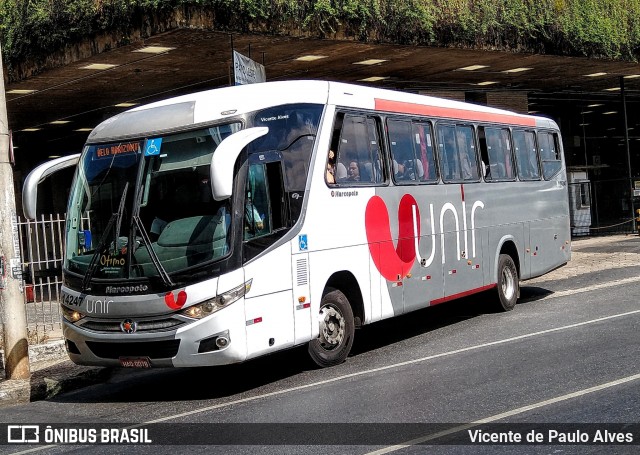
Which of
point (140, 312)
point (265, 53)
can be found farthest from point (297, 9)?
point (140, 312)

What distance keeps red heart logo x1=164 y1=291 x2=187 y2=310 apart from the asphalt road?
1.01 metres

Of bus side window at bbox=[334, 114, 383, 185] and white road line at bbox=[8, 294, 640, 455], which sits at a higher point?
bus side window at bbox=[334, 114, 383, 185]

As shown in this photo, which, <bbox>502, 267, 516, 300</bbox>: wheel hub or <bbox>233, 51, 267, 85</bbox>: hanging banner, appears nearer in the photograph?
<bbox>233, 51, 267, 85</bbox>: hanging banner

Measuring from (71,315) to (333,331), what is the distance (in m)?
3.02

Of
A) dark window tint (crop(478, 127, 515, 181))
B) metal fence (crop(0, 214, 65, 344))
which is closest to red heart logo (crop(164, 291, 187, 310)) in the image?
metal fence (crop(0, 214, 65, 344))

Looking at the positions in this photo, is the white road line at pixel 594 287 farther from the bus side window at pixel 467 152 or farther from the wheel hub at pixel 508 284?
the bus side window at pixel 467 152

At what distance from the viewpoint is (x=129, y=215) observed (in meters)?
9.85

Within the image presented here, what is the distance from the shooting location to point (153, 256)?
957 centimetres

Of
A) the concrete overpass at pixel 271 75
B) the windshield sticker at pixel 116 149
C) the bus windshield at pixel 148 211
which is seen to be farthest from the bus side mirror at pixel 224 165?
the concrete overpass at pixel 271 75

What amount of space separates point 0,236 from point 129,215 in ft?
7.96

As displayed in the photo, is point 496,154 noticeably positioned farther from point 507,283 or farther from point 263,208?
point 263,208

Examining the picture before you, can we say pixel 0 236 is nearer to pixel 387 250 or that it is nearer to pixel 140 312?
pixel 140 312

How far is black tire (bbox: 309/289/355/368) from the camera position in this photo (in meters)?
11.0

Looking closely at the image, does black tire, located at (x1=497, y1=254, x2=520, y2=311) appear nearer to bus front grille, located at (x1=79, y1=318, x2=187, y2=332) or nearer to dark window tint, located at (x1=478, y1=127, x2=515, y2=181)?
dark window tint, located at (x1=478, y1=127, x2=515, y2=181)
